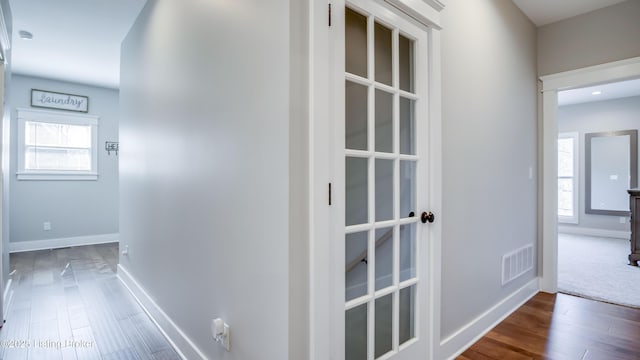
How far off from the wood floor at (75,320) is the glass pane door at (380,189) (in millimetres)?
1456

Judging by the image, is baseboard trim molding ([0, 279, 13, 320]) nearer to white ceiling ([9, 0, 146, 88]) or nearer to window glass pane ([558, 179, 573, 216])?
white ceiling ([9, 0, 146, 88])

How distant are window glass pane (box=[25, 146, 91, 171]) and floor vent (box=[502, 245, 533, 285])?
6572 mm

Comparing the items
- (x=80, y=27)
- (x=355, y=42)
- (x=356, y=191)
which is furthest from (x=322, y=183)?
(x=80, y=27)

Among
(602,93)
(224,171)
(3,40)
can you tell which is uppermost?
(602,93)

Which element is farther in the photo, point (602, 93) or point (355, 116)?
point (602, 93)

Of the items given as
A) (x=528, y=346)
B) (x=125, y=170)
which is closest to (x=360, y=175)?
(x=528, y=346)

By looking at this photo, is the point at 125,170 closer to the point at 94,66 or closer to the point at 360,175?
the point at 94,66

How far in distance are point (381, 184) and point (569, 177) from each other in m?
7.44

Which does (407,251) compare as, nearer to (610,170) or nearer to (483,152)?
(483,152)

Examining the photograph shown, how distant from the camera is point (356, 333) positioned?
4.93 ft

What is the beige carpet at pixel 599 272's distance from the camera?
3225mm

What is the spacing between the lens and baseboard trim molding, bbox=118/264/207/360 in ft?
6.70

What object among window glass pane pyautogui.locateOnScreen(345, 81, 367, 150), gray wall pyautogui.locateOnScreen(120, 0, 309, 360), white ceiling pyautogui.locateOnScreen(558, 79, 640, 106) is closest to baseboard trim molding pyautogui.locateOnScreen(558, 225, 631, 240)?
white ceiling pyautogui.locateOnScreen(558, 79, 640, 106)

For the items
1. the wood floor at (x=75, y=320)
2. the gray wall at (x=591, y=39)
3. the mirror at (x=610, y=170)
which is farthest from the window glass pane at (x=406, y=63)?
the mirror at (x=610, y=170)
